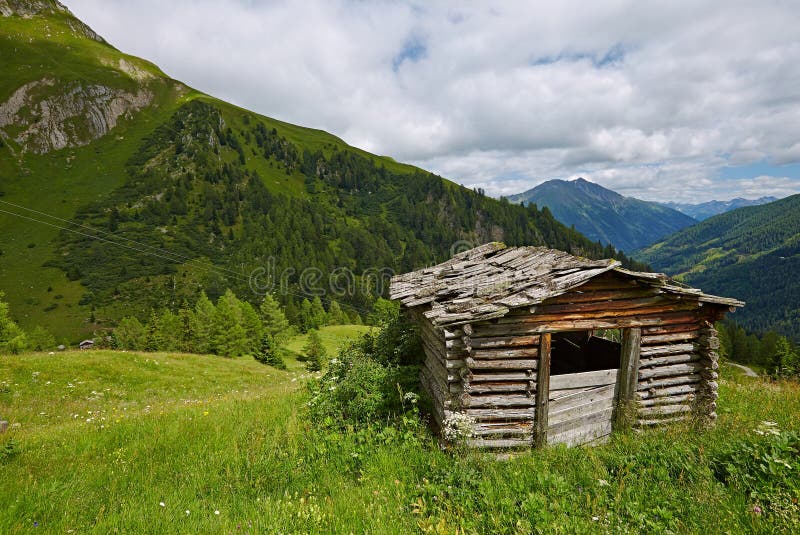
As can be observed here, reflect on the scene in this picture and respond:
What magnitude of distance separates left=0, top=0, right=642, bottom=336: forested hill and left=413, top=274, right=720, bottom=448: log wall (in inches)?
3706

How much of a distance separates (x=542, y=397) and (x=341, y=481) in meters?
4.39

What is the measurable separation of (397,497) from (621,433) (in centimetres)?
568

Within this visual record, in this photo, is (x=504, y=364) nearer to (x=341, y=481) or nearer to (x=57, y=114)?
(x=341, y=481)

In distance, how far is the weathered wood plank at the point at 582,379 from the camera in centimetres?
827

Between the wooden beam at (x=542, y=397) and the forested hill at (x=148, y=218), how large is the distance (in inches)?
3715

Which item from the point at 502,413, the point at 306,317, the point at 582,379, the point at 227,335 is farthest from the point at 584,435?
the point at 306,317

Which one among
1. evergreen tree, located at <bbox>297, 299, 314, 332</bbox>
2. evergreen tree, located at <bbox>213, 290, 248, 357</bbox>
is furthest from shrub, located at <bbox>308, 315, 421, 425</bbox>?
evergreen tree, located at <bbox>297, 299, 314, 332</bbox>

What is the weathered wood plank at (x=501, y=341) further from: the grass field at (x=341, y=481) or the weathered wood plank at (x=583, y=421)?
the grass field at (x=341, y=481)

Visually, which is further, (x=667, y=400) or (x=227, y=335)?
(x=227, y=335)

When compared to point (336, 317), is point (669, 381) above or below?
above

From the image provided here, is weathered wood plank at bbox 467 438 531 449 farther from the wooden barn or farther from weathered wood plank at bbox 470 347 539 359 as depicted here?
weathered wood plank at bbox 470 347 539 359

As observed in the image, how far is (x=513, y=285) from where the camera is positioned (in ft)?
27.4

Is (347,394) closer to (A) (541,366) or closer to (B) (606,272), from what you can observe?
(A) (541,366)

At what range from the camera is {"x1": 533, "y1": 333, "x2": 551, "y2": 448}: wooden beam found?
7988 mm
